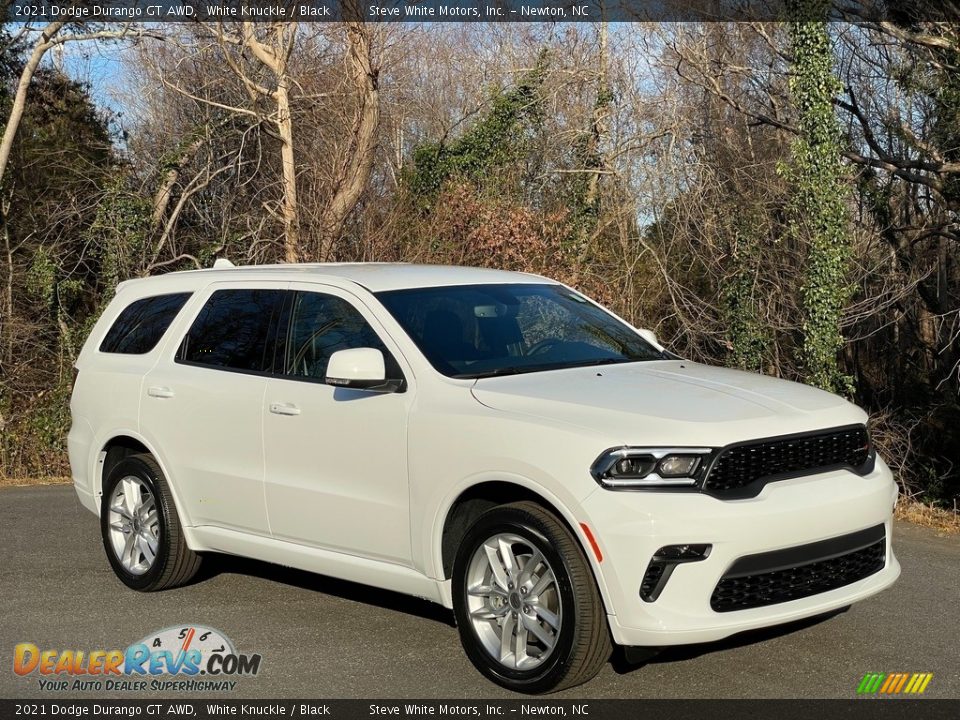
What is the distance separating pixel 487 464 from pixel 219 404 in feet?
6.99

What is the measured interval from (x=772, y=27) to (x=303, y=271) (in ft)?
49.8

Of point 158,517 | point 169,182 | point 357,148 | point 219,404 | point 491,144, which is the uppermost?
point 491,144

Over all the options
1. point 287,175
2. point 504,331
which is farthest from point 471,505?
point 287,175

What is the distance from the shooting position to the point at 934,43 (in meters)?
17.8

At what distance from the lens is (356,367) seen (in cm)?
586

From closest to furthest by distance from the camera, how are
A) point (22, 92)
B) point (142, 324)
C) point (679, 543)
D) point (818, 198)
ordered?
point (679, 543) < point (142, 324) < point (818, 198) < point (22, 92)

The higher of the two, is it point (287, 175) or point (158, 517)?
point (287, 175)

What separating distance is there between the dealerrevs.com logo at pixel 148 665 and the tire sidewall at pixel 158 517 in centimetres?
95

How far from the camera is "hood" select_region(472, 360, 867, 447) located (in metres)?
5.14

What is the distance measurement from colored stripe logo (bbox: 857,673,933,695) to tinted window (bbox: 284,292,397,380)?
290 cm

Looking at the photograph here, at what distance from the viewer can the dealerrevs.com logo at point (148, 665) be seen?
A: 5750mm

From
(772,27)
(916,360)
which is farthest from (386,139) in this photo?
(916,360)
